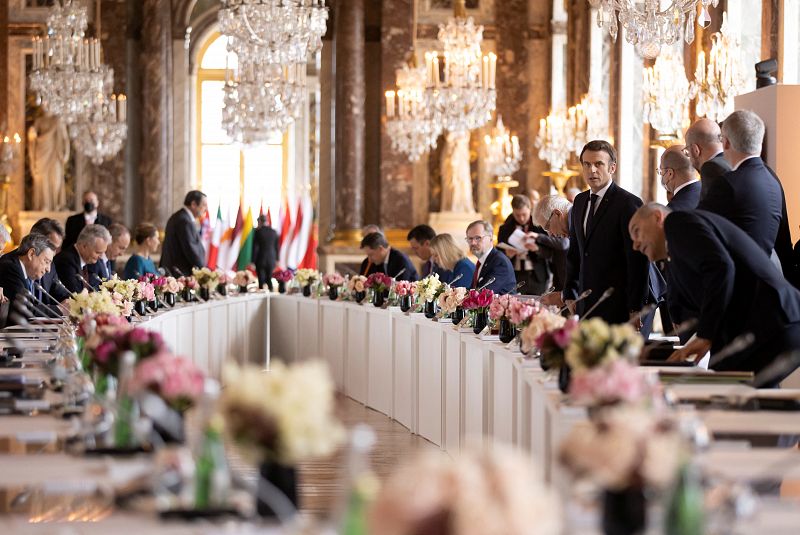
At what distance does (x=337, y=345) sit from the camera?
11.3 meters

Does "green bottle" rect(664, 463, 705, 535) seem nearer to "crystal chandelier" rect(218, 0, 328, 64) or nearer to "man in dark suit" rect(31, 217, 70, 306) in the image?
"man in dark suit" rect(31, 217, 70, 306)

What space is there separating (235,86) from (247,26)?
2.39 metres

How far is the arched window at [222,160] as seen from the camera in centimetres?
2670

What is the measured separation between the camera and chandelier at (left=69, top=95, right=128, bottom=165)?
1600 cm

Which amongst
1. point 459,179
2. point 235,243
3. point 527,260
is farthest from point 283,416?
point 235,243

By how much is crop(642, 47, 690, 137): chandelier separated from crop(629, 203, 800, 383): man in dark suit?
6.16 m

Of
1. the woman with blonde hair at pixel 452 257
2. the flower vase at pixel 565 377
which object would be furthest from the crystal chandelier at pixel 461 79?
the flower vase at pixel 565 377

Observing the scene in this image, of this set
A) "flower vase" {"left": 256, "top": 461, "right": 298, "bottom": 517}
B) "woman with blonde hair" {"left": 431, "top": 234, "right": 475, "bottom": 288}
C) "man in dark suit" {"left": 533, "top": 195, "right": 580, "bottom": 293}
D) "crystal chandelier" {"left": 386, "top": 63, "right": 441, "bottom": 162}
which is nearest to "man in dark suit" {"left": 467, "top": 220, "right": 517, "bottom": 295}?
"man in dark suit" {"left": 533, "top": 195, "right": 580, "bottom": 293}

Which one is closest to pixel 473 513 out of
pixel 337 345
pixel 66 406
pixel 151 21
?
pixel 66 406

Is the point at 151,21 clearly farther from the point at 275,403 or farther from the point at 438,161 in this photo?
the point at 275,403

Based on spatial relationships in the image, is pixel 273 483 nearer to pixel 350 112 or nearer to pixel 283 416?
pixel 283 416

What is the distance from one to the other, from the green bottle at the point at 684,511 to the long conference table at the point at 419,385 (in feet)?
1.03

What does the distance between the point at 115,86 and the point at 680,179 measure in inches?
515

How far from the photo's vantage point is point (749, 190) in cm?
549
